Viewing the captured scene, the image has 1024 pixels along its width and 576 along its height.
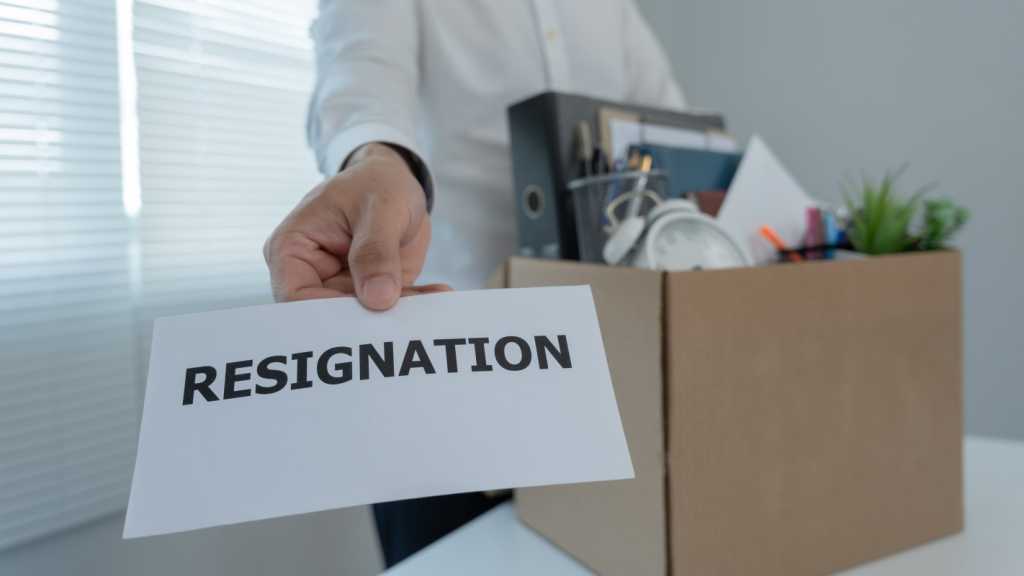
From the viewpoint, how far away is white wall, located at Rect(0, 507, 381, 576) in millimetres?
324

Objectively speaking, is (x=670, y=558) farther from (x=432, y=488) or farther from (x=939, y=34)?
(x=939, y=34)

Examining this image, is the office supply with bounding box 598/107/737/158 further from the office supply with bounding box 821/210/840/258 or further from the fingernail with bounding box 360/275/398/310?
the fingernail with bounding box 360/275/398/310

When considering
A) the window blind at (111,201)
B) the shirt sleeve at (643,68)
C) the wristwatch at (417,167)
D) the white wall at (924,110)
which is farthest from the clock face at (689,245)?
the white wall at (924,110)

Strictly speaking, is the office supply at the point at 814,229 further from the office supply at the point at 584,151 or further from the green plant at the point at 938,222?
the office supply at the point at 584,151

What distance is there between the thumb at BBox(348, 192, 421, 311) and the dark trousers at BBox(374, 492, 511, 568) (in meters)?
0.38

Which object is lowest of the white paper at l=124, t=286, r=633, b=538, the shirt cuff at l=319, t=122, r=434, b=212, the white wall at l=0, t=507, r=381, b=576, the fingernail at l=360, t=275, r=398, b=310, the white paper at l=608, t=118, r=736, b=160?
the white wall at l=0, t=507, r=381, b=576

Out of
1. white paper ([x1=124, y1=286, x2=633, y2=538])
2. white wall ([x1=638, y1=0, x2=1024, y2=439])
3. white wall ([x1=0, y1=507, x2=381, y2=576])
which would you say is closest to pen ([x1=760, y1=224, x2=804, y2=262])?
white paper ([x1=124, y1=286, x2=633, y2=538])

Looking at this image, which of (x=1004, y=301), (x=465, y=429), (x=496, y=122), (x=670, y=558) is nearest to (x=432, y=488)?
(x=465, y=429)

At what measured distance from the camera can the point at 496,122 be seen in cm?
71

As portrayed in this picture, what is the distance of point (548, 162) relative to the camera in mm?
595

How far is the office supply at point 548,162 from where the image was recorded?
0.58 m

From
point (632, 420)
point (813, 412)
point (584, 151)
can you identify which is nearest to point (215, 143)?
point (584, 151)

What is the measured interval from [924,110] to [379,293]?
1.27 m

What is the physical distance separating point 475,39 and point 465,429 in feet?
1.86
